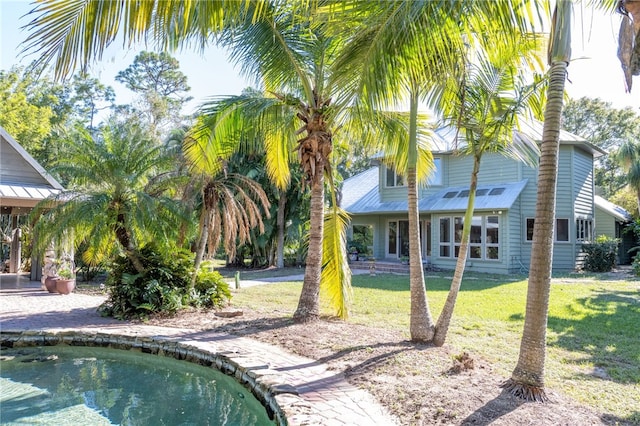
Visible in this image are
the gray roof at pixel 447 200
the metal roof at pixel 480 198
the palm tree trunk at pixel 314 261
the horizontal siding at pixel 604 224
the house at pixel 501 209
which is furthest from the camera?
the horizontal siding at pixel 604 224

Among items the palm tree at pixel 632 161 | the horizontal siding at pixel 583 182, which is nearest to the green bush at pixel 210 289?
the horizontal siding at pixel 583 182

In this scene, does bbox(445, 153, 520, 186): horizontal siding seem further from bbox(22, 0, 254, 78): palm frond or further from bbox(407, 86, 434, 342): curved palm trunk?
bbox(22, 0, 254, 78): palm frond

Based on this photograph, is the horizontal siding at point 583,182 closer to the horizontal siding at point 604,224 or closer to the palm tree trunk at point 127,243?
the horizontal siding at point 604,224

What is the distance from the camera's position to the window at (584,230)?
1980cm

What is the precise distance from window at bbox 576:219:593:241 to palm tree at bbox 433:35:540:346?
16140 mm

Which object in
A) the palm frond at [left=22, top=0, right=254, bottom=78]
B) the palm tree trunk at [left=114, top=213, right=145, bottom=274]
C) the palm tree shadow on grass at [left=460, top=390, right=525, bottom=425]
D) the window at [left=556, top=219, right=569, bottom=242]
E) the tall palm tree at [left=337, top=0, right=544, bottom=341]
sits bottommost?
the palm tree shadow on grass at [left=460, top=390, right=525, bottom=425]

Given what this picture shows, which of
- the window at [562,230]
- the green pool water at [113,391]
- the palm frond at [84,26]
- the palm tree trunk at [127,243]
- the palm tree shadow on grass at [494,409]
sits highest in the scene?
the palm frond at [84,26]

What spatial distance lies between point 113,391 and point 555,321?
27.9ft

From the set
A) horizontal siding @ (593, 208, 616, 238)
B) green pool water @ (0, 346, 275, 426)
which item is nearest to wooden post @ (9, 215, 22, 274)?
green pool water @ (0, 346, 275, 426)

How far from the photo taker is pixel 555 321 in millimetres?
8945

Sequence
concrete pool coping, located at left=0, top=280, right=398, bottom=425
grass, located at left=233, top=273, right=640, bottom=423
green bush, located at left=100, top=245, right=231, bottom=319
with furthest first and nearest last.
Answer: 1. green bush, located at left=100, top=245, right=231, bottom=319
2. grass, located at left=233, top=273, right=640, bottom=423
3. concrete pool coping, located at left=0, top=280, right=398, bottom=425

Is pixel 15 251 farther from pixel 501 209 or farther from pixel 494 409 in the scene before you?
pixel 501 209

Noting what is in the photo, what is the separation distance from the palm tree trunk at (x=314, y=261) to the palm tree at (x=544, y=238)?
4.29 metres

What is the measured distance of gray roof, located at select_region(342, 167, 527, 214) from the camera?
17547mm
